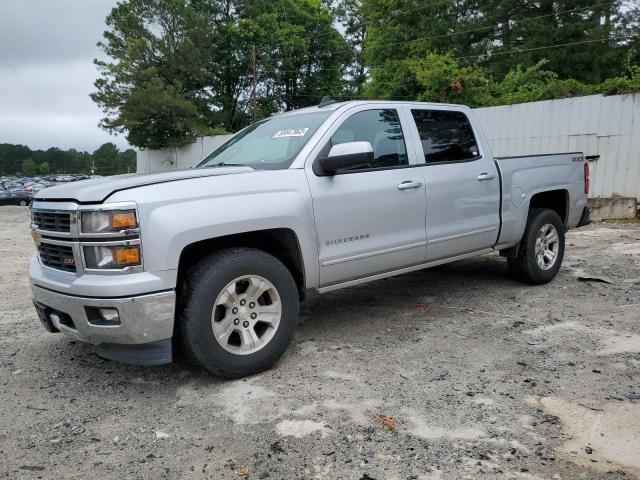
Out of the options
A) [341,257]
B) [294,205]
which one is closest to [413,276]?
[341,257]

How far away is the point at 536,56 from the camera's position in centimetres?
2567

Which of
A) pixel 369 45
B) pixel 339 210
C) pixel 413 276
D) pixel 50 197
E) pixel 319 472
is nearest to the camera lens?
pixel 319 472

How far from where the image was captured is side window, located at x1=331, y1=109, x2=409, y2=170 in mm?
4227

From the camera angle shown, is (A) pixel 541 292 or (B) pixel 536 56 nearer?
(A) pixel 541 292

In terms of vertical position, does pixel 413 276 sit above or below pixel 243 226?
below

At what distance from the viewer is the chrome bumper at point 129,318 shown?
3.04m

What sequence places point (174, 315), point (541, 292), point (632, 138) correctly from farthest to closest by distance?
point (632, 138), point (541, 292), point (174, 315)

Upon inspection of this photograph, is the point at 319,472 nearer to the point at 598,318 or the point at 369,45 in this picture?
the point at 598,318

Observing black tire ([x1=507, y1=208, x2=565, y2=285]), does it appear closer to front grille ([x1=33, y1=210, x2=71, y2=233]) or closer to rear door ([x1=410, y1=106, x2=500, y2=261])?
rear door ([x1=410, y1=106, x2=500, y2=261])

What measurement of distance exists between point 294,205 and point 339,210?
40cm

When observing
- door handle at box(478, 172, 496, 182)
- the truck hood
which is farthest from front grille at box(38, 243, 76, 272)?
door handle at box(478, 172, 496, 182)

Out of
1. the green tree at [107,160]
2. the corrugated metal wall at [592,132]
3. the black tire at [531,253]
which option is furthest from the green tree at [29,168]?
the black tire at [531,253]

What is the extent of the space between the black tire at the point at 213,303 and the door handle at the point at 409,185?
4.19ft

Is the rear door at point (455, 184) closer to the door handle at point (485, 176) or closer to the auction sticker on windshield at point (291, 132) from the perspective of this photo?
the door handle at point (485, 176)
